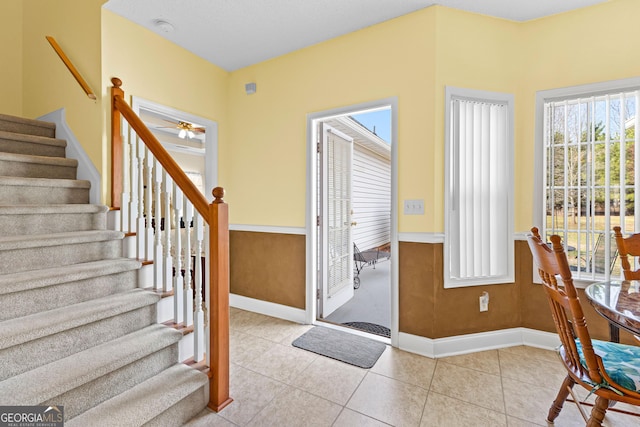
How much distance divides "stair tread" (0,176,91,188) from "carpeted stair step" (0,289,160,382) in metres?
1.00

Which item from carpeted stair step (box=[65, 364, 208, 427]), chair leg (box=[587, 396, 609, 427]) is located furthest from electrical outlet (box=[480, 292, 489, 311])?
carpeted stair step (box=[65, 364, 208, 427])

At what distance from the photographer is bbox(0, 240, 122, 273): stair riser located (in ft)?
5.35

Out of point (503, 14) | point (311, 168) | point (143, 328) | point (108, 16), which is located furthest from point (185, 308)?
point (503, 14)

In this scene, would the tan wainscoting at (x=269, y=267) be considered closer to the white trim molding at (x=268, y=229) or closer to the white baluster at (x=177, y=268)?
the white trim molding at (x=268, y=229)

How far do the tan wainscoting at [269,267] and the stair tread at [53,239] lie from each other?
1.42 metres

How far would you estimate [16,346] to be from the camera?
131 cm

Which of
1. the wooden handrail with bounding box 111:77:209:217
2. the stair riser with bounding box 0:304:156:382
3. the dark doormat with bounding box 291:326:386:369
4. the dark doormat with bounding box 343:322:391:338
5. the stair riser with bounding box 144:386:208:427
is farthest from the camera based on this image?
the dark doormat with bounding box 343:322:391:338

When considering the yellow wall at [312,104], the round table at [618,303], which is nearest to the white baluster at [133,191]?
the yellow wall at [312,104]

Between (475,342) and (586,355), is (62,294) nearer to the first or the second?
(586,355)

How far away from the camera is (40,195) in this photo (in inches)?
81.1

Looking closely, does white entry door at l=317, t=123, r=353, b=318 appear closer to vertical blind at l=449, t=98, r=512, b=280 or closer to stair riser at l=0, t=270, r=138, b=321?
vertical blind at l=449, t=98, r=512, b=280

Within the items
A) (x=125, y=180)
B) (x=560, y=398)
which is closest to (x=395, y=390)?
(x=560, y=398)

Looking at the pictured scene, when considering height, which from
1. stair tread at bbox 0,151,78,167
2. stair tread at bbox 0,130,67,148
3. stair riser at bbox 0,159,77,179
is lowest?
stair riser at bbox 0,159,77,179

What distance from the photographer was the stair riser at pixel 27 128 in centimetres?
238
